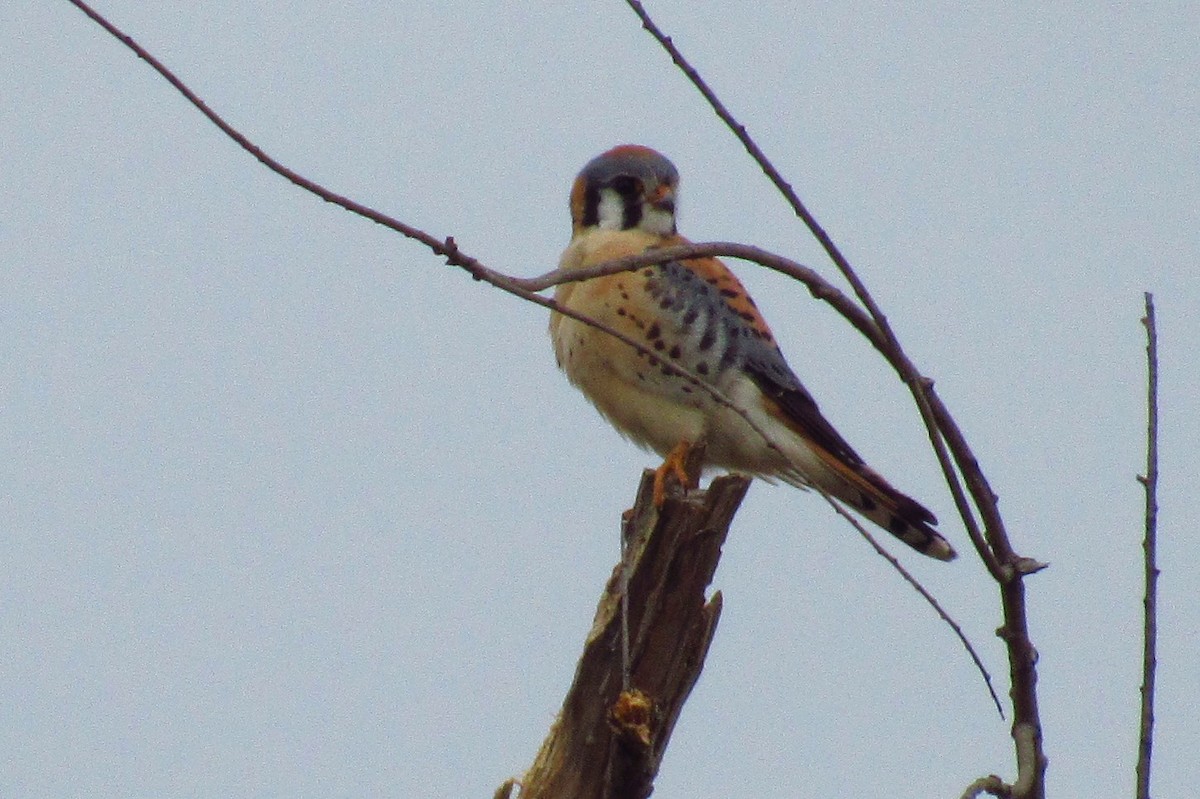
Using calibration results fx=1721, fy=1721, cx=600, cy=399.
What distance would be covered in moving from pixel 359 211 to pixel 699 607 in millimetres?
1548

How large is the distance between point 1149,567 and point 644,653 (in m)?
1.38

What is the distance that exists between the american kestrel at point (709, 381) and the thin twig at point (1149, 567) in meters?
2.37

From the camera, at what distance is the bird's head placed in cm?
528

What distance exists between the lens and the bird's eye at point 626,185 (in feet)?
17.3

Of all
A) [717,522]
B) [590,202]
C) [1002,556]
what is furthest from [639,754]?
[590,202]

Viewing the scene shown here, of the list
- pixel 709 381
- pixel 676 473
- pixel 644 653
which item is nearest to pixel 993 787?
pixel 644 653

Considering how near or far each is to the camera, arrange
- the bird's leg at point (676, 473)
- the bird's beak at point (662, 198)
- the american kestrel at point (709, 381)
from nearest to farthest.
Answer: the bird's leg at point (676, 473)
the american kestrel at point (709, 381)
the bird's beak at point (662, 198)

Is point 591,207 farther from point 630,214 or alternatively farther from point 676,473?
point 676,473

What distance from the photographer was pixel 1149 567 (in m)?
2.13

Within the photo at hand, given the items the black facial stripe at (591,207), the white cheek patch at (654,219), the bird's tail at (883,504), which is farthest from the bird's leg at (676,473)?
the black facial stripe at (591,207)

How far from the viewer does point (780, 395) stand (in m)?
4.89

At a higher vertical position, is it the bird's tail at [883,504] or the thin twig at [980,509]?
the bird's tail at [883,504]

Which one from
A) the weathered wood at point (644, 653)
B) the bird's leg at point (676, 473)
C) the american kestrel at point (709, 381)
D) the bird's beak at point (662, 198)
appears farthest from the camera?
the bird's beak at point (662, 198)

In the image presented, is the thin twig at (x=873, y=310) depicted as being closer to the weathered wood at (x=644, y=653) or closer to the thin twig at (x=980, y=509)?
the thin twig at (x=980, y=509)
